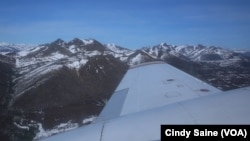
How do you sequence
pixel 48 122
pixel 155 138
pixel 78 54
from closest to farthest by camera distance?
pixel 155 138, pixel 48 122, pixel 78 54

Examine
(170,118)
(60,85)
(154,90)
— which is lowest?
(60,85)

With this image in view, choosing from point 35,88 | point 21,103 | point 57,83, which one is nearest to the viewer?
point 21,103

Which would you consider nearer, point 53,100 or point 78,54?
point 53,100

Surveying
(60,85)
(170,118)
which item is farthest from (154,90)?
(60,85)

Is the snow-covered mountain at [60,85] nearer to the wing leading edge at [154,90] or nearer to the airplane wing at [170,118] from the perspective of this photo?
the wing leading edge at [154,90]

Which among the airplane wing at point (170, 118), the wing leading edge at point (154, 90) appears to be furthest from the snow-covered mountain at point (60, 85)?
the airplane wing at point (170, 118)

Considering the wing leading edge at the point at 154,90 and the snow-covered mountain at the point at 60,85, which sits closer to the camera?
the wing leading edge at the point at 154,90

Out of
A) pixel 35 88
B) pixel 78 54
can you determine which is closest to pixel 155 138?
pixel 35 88

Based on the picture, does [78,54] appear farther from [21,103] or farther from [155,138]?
[155,138]

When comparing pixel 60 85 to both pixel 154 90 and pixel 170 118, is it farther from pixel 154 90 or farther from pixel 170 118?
pixel 170 118

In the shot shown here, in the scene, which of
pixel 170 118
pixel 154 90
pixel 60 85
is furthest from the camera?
pixel 60 85

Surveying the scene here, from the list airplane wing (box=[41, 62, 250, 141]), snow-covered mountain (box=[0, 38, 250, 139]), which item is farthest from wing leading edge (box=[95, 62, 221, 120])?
snow-covered mountain (box=[0, 38, 250, 139])
